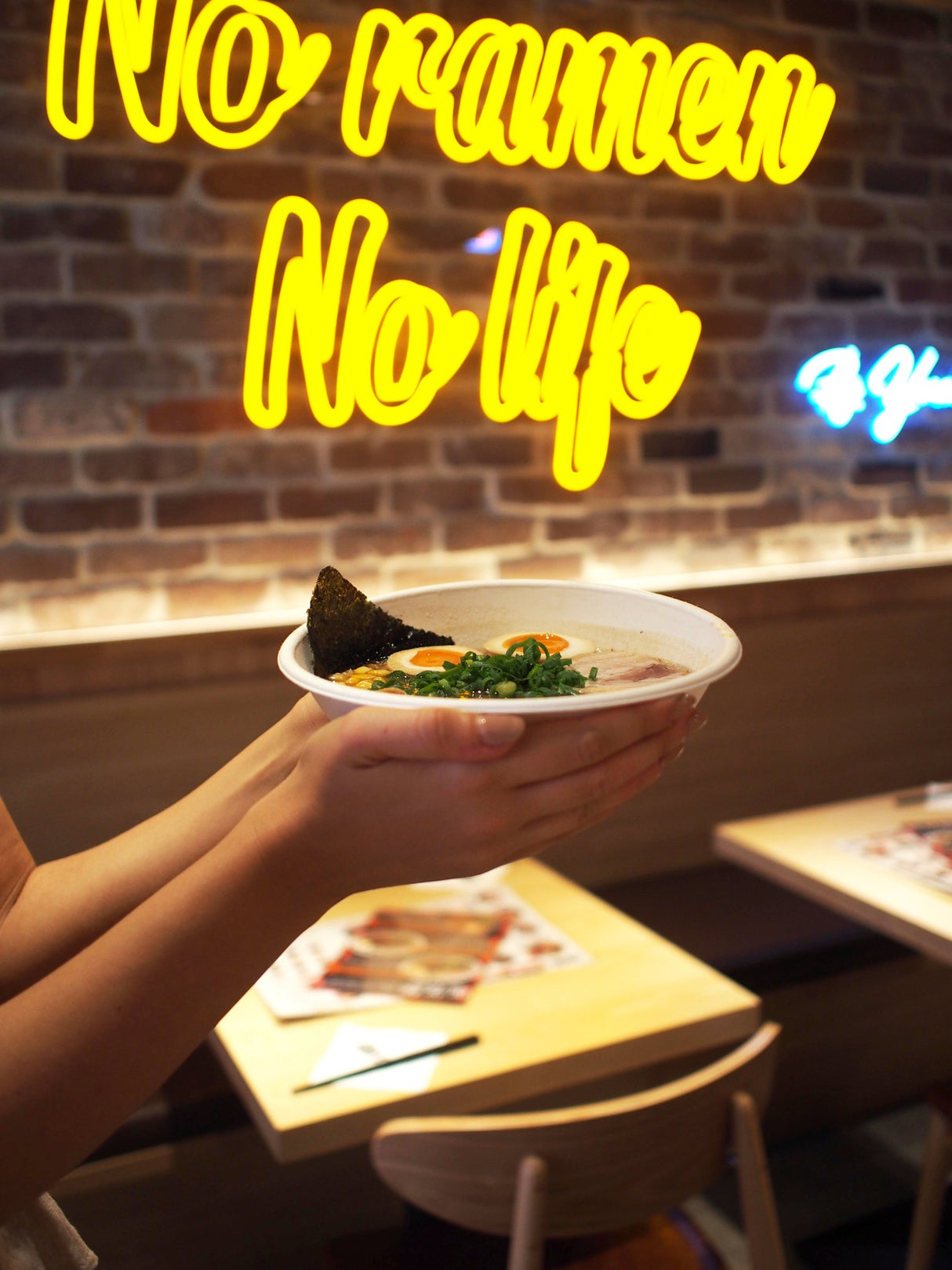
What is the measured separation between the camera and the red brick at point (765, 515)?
10.3ft

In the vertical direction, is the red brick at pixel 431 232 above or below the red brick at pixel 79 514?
above

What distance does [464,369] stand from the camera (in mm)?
2754

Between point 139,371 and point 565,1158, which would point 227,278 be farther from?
point 565,1158

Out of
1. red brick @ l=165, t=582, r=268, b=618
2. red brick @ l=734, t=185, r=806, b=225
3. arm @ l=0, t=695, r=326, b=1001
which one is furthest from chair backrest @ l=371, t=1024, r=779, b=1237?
red brick @ l=734, t=185, r=806, b=225

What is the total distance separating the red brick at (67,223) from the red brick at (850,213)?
1.97m

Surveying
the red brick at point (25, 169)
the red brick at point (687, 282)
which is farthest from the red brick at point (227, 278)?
the red brick at point (687, 282)

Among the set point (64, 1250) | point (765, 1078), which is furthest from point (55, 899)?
point (765, 1078)

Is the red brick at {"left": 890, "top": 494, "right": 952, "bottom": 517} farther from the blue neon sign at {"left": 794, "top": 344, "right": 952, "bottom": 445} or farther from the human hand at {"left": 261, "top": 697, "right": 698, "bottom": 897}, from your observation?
the human hand at {"left": 261, "top": 697, "right": 698, "bottom": 897}

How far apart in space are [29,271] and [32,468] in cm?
42

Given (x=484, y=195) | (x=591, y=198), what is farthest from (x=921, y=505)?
(x=484, y=195)

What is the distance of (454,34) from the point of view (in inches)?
103

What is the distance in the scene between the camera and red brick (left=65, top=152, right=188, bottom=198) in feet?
7.71

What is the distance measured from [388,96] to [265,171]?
326 millimetres

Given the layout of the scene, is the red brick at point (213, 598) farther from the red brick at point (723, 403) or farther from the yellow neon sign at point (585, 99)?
the red brick at point (723, 403)
